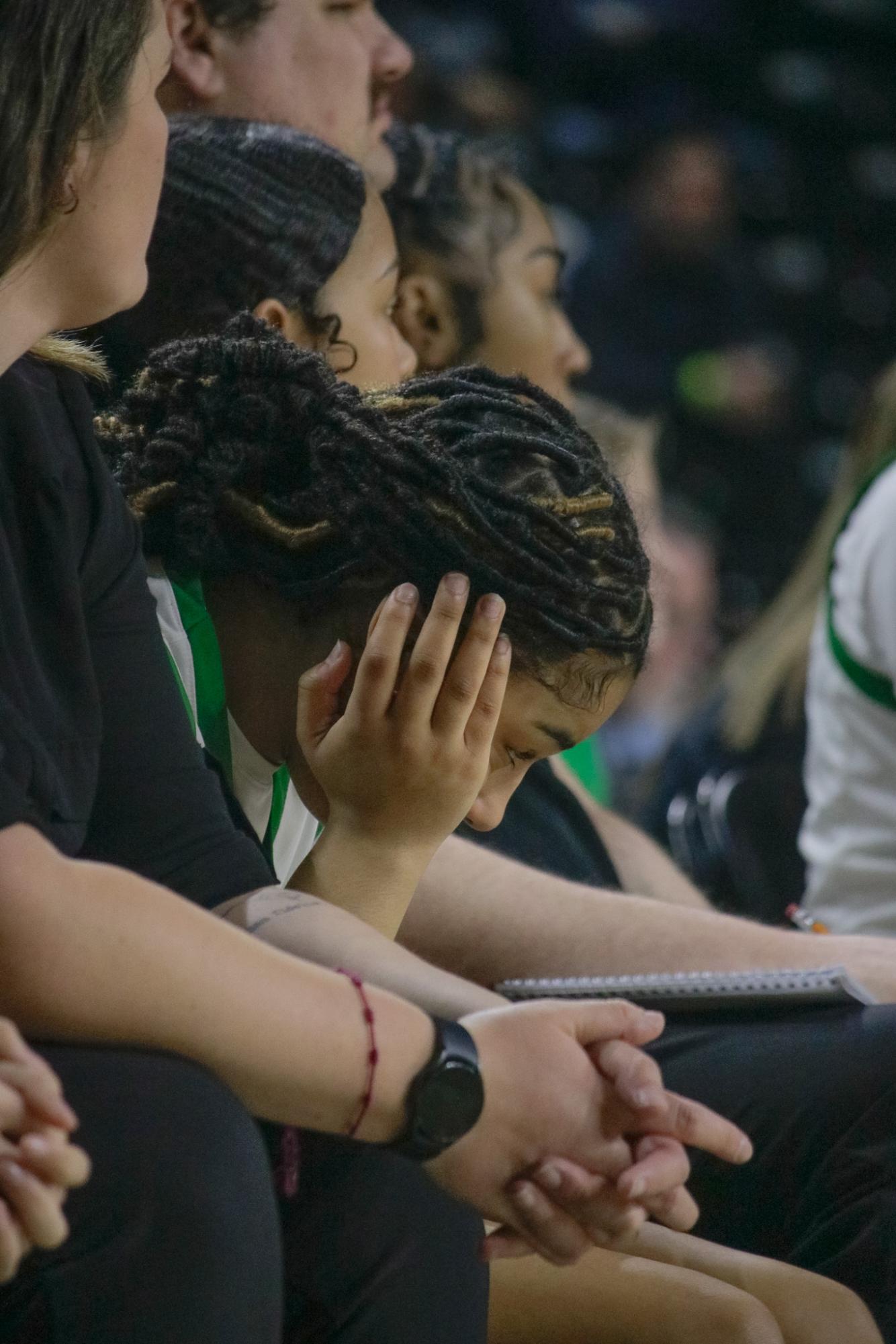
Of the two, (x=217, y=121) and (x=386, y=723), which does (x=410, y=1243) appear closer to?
(x=386, y=723)

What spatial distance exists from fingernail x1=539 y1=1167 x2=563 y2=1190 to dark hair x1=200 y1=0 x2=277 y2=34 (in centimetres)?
156

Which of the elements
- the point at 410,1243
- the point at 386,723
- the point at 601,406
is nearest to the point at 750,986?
the point at 386,723

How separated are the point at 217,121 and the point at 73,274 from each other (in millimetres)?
715

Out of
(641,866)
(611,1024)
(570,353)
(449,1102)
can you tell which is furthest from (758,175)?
(449,1102)

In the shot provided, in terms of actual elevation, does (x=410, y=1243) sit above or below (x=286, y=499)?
below

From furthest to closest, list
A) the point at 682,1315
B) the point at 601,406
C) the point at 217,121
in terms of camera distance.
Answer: the point at 601,406
the point at 217,121
the point at 682,1315

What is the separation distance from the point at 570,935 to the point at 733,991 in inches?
10.2

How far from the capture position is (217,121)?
70.8 inches

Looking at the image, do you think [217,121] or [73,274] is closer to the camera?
[73,274]

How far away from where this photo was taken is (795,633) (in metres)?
2.85

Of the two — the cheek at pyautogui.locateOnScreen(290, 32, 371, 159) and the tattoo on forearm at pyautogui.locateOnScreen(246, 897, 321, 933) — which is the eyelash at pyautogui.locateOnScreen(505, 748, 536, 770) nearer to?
the tattoo on forearm at pyautogui.locateOnScreen(246, 897, 321, 933)

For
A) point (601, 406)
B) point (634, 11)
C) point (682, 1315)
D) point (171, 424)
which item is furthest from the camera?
point (634, 11)

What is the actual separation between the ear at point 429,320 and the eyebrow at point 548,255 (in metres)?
0.19

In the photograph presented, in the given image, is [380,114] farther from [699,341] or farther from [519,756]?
[699,341]
